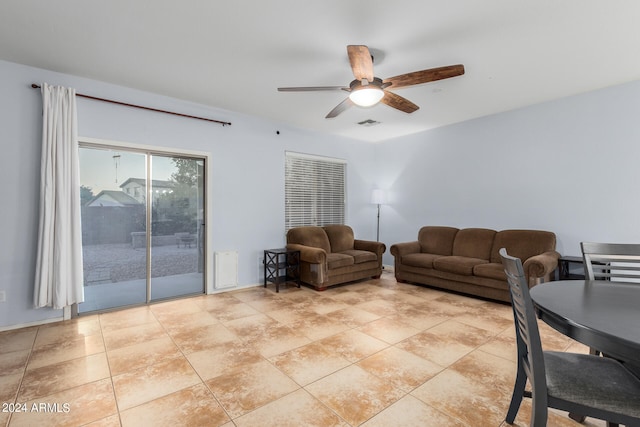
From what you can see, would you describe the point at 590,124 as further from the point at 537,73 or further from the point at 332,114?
the point at 332,114

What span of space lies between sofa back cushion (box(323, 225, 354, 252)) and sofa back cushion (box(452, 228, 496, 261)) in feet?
6.09

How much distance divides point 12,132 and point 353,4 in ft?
12.2

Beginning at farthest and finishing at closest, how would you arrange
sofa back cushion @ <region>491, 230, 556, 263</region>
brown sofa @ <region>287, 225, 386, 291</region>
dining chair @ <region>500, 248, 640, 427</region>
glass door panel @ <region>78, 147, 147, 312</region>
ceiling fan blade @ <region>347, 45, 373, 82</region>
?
brown sofa @ <region>287, 225, 386, 291</region> < sofa back cushion @ <region>491, 230, 556, 263</region> < glass door panel @ <region>78, 147, 147, 312</region> < ceiling fan blade @ <region>347, 45, 373, 82</region> < dining chair @ <region>500, 248, 640, 427</region>

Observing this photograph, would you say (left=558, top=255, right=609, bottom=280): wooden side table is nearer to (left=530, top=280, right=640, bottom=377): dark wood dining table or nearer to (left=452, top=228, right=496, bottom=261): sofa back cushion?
(left=452, top=228, right=496, bottom=261): sofa back cushion

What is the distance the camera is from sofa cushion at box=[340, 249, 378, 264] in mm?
4996

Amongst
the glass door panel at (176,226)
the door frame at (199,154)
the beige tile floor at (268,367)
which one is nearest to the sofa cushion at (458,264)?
the beige tile floor at (268,367)

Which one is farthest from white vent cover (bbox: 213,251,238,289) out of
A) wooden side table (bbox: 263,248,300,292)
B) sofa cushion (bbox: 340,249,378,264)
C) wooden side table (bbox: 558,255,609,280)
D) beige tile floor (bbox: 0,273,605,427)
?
wooden side table (bbox: 558,255,609,280)

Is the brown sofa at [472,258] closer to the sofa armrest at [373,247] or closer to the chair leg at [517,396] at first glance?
the sofa armrest at [373,247]

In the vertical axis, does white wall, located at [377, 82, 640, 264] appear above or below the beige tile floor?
above

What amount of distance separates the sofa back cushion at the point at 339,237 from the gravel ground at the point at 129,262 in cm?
233

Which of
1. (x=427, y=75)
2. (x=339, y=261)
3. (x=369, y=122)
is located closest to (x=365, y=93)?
(x=427, y=75)

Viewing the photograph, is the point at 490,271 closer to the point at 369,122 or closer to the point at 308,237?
the point at 308,237

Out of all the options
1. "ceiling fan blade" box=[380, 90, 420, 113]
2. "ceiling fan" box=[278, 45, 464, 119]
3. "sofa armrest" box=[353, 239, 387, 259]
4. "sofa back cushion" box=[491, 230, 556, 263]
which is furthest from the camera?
"sofa armrest" box=[353, 239, 387, 259]

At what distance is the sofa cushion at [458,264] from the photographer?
4.20 m
